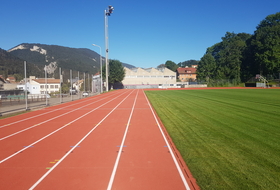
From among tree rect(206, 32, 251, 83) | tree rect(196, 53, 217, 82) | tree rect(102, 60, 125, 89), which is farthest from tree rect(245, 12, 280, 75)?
tree rect(102, 60, 125, 89)

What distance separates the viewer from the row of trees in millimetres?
54250

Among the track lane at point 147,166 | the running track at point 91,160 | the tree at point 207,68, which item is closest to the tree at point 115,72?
the tree at point 207,68

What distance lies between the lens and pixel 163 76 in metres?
74.1

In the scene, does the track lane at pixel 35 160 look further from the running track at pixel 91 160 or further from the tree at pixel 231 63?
the tree at pixel 231 63

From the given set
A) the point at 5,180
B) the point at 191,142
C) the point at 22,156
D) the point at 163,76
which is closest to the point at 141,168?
the point at 191,142

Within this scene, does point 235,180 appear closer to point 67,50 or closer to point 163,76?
point 163,76

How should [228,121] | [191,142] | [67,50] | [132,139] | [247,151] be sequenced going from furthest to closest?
[67,50] < [228,121] < [132,139] < [191,142] < [247,151]

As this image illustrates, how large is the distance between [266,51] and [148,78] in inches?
1517

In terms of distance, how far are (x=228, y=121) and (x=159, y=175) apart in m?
6.83

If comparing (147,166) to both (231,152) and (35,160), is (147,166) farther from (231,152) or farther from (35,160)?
(35,160)

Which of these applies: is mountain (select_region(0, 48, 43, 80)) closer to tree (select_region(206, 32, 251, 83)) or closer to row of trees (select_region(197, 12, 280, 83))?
row of trees (select_region(197, 12, 280, 83))

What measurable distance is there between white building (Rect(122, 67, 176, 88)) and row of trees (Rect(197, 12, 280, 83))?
11.7m

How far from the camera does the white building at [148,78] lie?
7200cm

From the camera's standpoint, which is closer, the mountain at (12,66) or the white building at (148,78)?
the mountain at (12,66)
